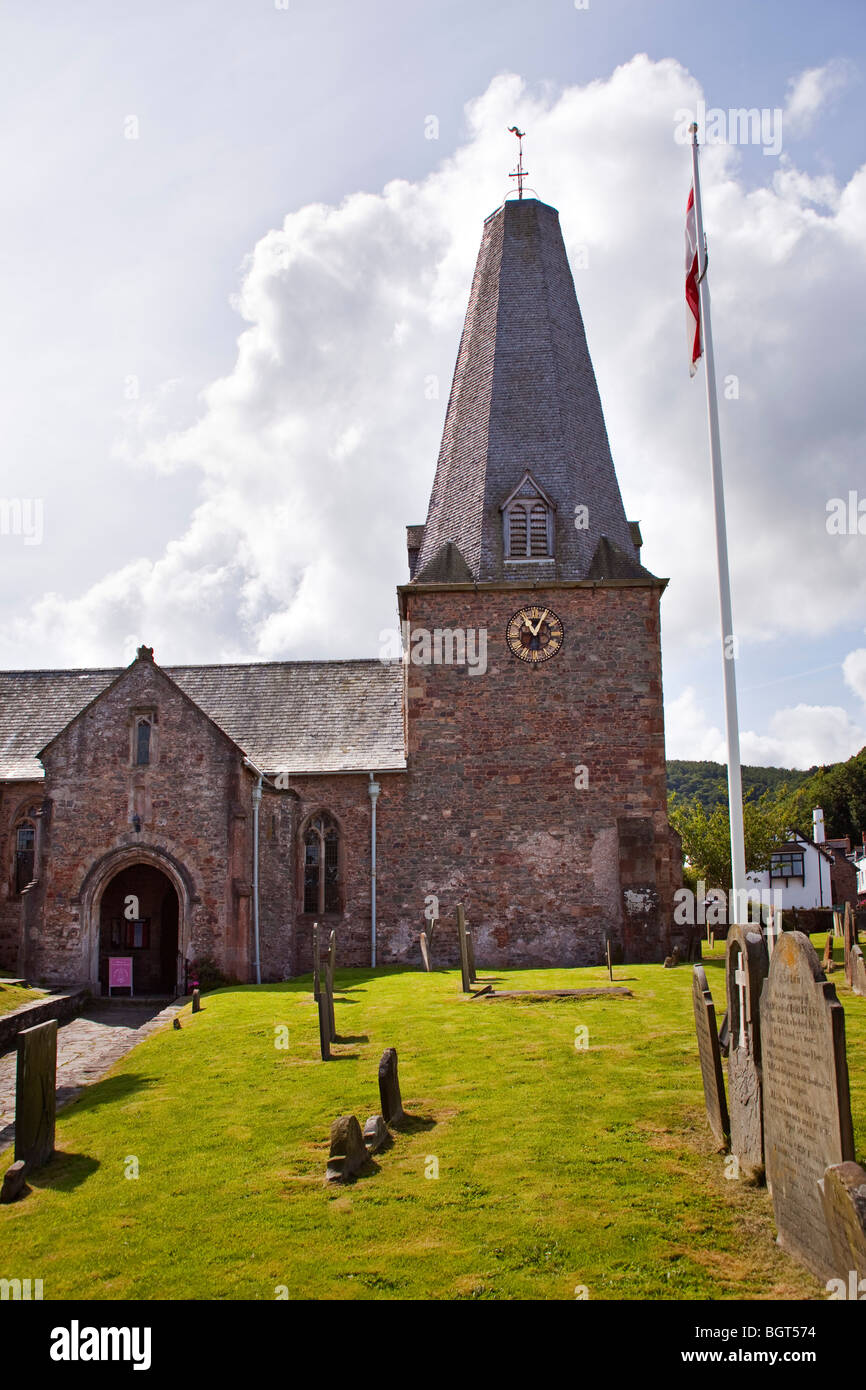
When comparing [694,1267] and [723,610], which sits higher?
[723,610]

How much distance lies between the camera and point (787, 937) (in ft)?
23.0

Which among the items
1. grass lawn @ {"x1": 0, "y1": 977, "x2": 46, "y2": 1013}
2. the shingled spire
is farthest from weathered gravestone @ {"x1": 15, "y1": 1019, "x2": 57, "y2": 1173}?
the shingled spire

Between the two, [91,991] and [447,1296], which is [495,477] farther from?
[447,1296]

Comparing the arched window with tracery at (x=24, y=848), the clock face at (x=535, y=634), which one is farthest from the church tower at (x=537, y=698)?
the arched window with tracery at (x=24, y=848)

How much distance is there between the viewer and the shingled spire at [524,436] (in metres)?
26.5

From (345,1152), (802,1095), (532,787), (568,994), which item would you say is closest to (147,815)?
(532,787)

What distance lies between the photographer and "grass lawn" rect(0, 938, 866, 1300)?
6.52 meters

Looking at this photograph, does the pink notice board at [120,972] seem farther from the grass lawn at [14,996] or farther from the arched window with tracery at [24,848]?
the arched window with tracery at [24,848]

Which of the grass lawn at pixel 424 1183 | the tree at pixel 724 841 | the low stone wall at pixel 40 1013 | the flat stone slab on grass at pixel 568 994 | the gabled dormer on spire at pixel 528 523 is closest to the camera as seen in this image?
the grass lawn at pixel 424 1183

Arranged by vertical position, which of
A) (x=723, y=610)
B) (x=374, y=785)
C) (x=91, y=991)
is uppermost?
(x=723, y=610)

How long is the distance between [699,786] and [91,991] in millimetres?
113535

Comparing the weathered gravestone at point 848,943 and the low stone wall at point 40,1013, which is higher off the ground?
the weathered gravestone at point 848,943

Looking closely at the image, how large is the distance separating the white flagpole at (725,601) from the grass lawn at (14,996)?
1436 cm
